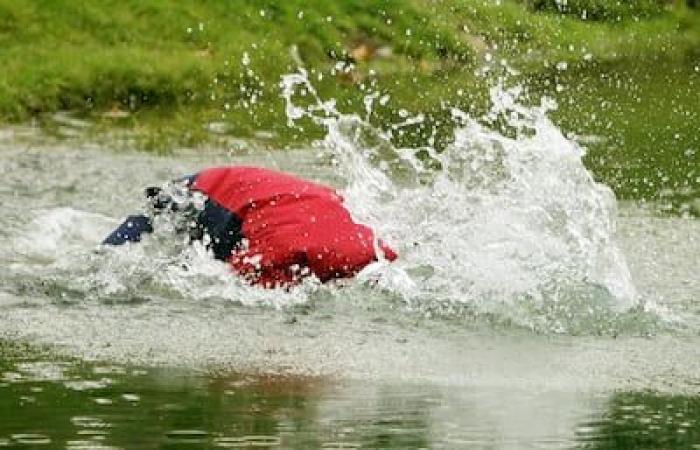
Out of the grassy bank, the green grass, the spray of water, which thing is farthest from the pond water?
the green grass

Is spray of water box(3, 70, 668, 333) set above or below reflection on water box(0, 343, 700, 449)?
above

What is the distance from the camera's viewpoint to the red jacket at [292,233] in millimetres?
8102

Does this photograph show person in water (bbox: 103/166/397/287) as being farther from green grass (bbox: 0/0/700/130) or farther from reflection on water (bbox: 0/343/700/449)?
green grass (bbox: 0/0/700/130)

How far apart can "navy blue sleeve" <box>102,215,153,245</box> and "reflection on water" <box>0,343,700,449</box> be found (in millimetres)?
2267

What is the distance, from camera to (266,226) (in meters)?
8.29

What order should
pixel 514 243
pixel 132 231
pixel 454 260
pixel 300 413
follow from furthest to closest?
1. pixel 132 231
2. pixel 514 243
3. pixel 454 260
4. pixel 300 413

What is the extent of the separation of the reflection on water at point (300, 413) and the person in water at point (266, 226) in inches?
67.7

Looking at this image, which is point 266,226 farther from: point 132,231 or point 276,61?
point 276,61

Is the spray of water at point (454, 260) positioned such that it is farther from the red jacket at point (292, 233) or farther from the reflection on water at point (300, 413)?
the reflection on water at point (300, 413)

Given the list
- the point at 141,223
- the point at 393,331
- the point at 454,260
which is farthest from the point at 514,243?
the point at 141,223

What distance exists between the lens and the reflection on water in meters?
5.20

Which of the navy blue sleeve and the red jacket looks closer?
the red jacket

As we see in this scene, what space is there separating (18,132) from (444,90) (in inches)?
223

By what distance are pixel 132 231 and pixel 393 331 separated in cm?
191
